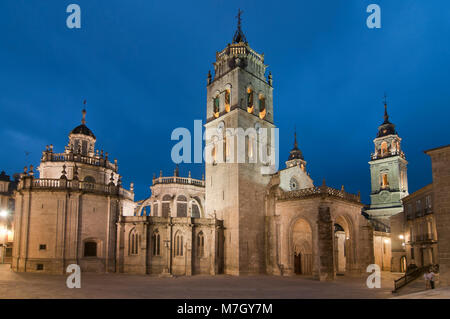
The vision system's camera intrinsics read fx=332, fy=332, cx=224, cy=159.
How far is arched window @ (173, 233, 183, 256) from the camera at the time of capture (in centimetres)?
3189

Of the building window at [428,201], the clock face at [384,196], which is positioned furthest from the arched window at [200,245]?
the clock face at [384,196]

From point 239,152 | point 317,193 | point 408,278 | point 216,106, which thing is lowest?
point 408,278

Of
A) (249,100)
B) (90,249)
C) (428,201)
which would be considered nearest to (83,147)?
(90,249)

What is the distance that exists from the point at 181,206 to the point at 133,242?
10.2m

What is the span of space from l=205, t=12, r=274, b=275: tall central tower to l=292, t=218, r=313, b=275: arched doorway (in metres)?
3.62

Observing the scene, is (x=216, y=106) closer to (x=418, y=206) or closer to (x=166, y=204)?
(x=166, y=204)

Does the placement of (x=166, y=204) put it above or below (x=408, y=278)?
above

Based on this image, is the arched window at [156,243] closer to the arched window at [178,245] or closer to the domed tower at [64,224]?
the arched window at [178,245]

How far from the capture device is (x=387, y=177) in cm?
5366

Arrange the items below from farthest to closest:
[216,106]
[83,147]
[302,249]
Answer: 1. [83,147]
2. [216,106]
3. [302,249]

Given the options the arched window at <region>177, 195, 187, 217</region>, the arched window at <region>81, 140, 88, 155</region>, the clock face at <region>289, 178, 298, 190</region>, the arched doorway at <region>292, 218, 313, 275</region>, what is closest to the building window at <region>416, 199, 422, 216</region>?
the arched doorway at <region>292, 218, 313, 275</region>

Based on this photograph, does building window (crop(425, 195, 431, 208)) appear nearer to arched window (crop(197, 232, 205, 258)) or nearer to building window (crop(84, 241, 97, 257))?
arched window (crop(197, 232, 205, 258))

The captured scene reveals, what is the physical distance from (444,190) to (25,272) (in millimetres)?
33637

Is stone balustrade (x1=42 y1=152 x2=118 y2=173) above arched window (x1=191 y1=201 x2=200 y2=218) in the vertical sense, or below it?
above
